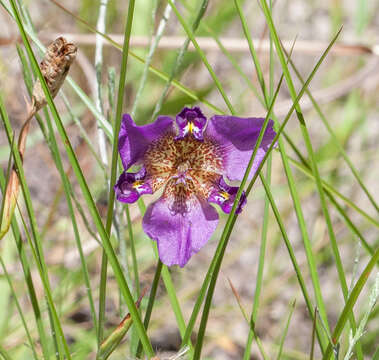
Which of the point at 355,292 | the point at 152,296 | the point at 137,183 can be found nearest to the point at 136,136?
the point at 137,183

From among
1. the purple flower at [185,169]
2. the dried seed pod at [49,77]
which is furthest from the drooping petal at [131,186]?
the dried seed pod at [49,77]

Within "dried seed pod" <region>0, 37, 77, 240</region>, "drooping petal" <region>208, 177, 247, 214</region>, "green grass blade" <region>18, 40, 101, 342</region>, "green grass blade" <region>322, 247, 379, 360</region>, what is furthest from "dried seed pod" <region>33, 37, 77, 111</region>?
"green grass blade" <region>322, 247, 379, 360</region>

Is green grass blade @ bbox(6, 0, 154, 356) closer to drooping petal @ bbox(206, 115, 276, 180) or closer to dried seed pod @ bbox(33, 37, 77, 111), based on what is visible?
dried seed pod @ bbox(33, 37, 77, 111)

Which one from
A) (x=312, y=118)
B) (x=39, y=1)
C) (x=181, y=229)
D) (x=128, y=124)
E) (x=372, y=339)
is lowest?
(x=372, y=339)

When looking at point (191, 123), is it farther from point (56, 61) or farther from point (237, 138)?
point (56, 61)

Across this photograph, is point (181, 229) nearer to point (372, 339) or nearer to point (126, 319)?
point (126, 319)

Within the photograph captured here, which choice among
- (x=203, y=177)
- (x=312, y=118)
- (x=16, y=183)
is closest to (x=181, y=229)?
(x=203, y=177)

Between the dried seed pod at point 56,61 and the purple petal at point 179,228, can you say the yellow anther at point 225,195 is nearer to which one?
the purple petal at point 179,228
